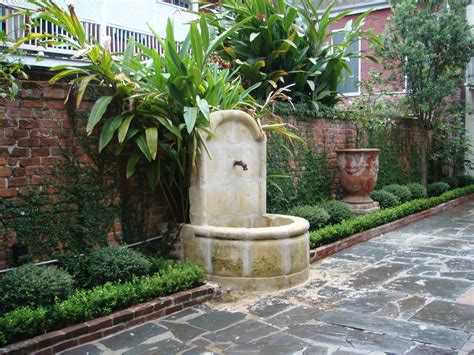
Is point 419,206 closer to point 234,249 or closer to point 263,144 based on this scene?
point 263,144

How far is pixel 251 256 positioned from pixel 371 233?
3787 mm

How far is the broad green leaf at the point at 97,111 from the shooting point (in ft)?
16.2

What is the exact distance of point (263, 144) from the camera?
6.43 m

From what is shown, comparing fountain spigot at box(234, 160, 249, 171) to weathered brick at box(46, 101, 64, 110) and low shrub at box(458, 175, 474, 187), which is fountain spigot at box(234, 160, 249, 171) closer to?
weathered brick at box(46, 101, 64, 110)

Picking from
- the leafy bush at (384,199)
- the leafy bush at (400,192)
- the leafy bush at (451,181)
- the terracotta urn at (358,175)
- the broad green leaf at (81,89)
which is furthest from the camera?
the leafy bush at (451,181)

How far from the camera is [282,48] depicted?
28.7ft

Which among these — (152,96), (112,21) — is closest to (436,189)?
(112,21)

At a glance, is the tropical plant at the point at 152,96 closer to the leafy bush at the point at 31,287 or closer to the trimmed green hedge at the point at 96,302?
the trimmed green hedge at the point at 96,302

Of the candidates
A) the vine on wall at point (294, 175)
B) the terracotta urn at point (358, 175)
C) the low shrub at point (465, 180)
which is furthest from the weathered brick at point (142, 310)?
the low shrub at point (465, 180)

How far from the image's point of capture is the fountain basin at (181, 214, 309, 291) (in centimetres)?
516

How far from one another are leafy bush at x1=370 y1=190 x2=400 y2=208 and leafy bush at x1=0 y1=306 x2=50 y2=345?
762cm

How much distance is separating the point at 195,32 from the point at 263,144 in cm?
176

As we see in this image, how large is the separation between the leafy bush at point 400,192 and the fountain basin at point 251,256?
5.91m

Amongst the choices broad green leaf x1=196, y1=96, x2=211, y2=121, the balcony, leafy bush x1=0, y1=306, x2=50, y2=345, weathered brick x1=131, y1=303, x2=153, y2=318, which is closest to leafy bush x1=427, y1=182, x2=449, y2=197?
the balcony
